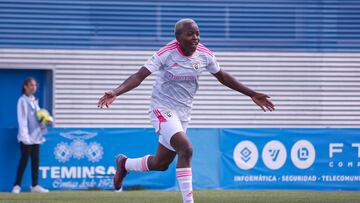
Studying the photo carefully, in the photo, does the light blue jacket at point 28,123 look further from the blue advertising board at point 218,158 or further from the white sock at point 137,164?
the white sock at point 137,164

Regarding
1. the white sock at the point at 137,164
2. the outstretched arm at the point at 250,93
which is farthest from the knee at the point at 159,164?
the outstretched arm at the point at 250,93

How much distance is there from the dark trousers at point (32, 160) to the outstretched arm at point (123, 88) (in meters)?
7.00

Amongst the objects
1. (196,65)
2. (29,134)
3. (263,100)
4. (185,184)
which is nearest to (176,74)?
(196,65)

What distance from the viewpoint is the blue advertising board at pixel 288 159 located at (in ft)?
57.5

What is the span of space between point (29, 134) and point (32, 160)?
55 cm

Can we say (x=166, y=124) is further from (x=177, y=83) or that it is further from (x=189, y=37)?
(x=189, y=37)

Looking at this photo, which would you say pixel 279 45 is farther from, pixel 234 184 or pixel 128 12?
pixel 234 184

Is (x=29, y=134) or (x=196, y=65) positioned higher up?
(x=196, y=65)

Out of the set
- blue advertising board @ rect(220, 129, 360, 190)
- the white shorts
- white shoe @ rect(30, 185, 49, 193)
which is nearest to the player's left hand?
the white shorts

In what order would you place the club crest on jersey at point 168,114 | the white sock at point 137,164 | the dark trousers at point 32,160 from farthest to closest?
1. the dark trousers at point 32,160
2. the white sock at point 137,164
3. the club crest on jersey at point 168,114

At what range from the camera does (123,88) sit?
31.9ft

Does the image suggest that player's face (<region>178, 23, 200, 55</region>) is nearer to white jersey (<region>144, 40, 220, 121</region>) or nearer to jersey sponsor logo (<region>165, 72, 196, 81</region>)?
white jersey (<region>144, 40, 220, 121</region>)

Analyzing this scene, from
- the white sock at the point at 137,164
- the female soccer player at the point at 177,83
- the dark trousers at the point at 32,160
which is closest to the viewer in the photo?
the female soccer player at the point at 177,83

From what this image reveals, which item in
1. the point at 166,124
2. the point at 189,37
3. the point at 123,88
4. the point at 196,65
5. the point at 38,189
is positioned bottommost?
the point at 38,189
